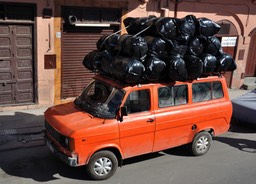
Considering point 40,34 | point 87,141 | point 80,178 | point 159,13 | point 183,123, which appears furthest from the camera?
point 159,13

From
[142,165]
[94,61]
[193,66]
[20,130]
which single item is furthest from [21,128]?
[193,66]

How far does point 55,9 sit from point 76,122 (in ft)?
17.2

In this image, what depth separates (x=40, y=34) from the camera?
1040 centimetres

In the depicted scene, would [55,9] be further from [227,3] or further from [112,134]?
[227,3]

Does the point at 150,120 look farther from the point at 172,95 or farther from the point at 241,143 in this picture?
the point at 241,143

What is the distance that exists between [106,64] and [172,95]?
1.63 meters

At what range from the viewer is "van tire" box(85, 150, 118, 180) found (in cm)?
650

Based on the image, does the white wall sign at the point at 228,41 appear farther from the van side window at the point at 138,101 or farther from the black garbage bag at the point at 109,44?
the van side window at the point at 138,101

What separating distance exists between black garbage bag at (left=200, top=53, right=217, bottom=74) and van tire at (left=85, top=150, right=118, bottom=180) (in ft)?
9.80

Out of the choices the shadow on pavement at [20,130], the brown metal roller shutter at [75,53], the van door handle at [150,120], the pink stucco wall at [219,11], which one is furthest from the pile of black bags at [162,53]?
the pink stucco wall at [219,11]

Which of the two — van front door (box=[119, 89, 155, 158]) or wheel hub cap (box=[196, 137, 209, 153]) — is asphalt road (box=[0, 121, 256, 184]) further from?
van front door (box=[119, 89, 155, 158])

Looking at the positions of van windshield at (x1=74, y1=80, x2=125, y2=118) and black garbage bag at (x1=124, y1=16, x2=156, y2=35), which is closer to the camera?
van windshield at (x1=74, y1=80, x2=125, y2=118)

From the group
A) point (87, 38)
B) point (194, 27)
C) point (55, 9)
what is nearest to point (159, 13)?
point (87, 38)

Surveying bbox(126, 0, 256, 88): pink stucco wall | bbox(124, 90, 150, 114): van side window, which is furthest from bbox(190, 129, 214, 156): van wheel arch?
bbox(126, 0, 256, 88): pink stucco wall
